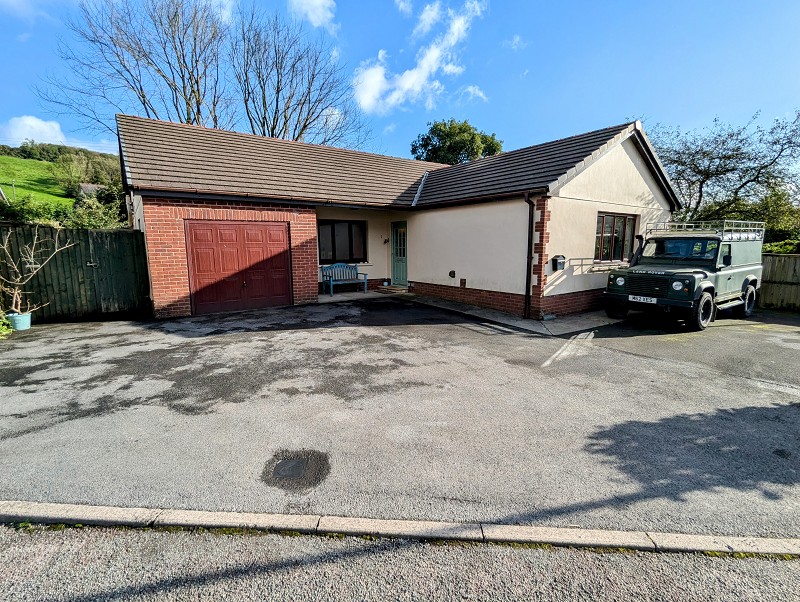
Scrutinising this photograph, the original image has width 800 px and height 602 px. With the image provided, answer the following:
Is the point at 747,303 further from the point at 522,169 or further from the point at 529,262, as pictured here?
the point at 522,169

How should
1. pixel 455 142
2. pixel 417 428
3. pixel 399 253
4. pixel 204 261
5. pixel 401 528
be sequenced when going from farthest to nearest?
pixel 455 142, pixel 399 253, pixel 204 261, pixel 417 428, pixel 401 528

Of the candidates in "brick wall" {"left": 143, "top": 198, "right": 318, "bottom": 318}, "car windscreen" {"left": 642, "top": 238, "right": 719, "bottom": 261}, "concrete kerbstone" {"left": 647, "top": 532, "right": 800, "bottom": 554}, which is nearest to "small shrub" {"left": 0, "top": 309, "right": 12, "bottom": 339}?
"brick wall" {"left": 143, "top": 198, "right": 318, "bottom": 318}

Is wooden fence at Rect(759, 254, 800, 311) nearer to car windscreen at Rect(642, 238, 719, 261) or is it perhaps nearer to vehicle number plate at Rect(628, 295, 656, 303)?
car windscreen at Rect(642, 238, 719, 261)

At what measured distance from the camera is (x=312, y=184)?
11531 mm

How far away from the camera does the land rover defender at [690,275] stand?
320 inches

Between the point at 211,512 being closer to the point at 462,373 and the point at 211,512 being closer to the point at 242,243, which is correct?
the point at 462,373

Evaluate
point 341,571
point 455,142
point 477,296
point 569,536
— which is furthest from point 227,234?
point 455,142

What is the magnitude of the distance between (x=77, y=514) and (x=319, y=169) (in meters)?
11.4

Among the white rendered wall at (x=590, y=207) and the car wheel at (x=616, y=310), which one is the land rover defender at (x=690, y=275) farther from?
the white rendered wall at (x=590, y=207)

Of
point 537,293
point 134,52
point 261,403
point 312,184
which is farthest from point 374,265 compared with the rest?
point 134,52

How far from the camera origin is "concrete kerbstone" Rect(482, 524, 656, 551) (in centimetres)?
239

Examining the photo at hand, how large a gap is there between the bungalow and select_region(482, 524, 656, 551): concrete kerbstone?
7.33 meters

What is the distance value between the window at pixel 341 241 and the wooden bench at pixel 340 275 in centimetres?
48

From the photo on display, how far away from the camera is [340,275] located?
13039 mm
